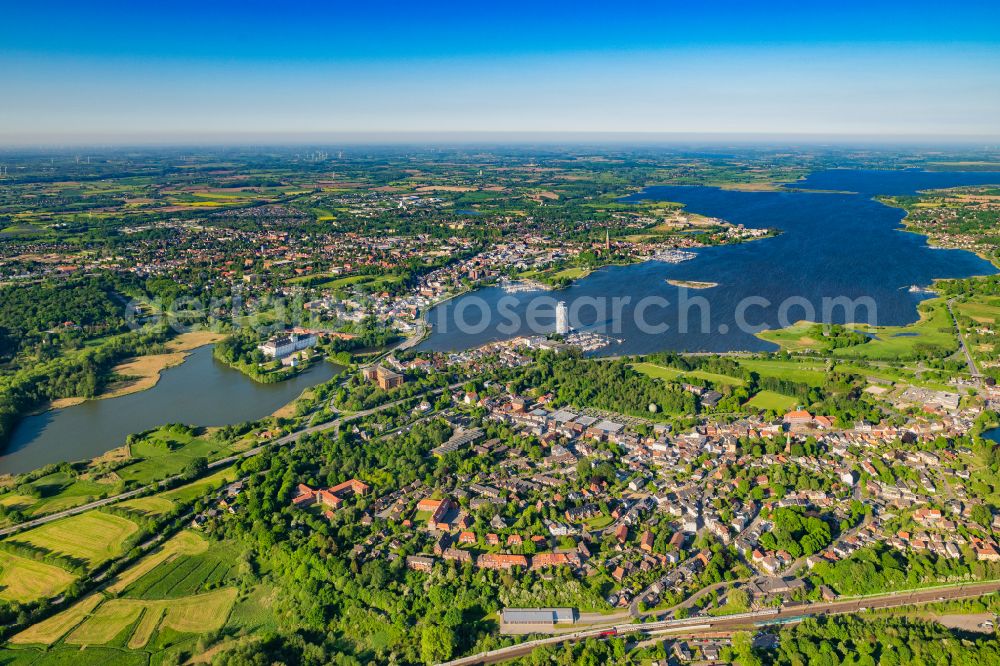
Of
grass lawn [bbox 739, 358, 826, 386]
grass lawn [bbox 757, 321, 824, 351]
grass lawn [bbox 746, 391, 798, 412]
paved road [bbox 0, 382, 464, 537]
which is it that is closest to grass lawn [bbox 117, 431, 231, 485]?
paved road [bbox 0, 382, 464, 537]

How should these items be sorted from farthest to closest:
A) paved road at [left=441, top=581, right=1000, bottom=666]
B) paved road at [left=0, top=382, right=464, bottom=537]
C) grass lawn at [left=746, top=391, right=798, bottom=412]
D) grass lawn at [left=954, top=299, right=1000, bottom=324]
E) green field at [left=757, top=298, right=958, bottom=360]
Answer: grass lawn at [left=954, top=299, right=1000, bottom=324]
green field at [left=757, top=298, right=958, bottom=360]
grass lawn at [left=746, top=391, right=798, bottom=412]
paved road at [left=0, top=382, right=464, bottom=537]
paved road at [left=441, top=581, right=1000, bottom=666]

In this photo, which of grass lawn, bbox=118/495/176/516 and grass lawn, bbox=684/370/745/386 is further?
grass lawn, bbox=684/370/745/386

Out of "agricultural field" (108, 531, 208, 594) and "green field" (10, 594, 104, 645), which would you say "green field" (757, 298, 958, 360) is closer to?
"agricultural field" (108, 531, 208, 594)

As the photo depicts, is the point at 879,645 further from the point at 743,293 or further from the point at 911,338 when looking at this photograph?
the point at 743,293

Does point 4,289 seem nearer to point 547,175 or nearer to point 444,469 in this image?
point 444,469

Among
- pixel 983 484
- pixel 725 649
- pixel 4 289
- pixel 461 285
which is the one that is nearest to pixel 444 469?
pixel 725 649

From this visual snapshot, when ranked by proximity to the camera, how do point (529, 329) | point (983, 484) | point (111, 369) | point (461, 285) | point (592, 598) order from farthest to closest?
point (461, 285)
point (529, 329)
point (111, 369)
point (983, 484)
point (592, 598)
